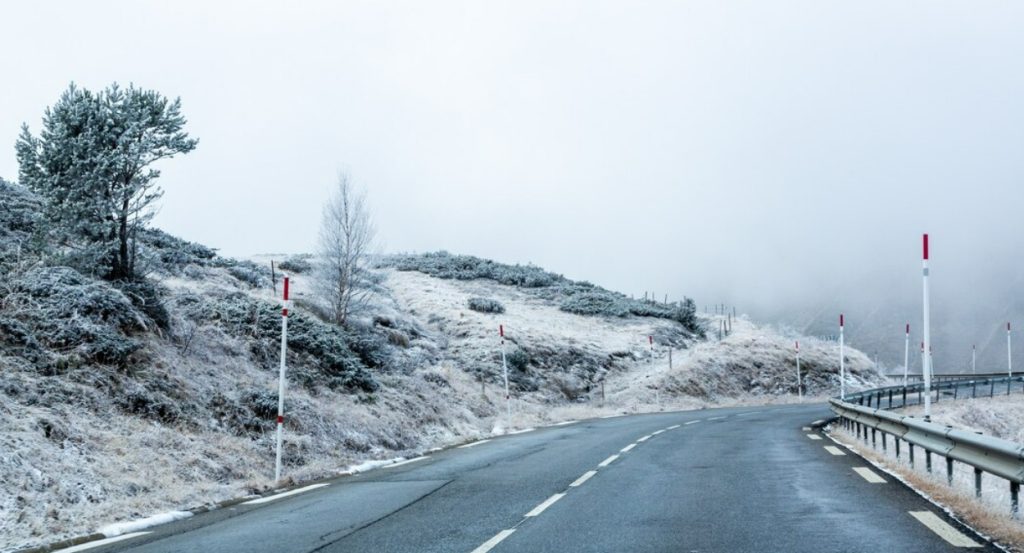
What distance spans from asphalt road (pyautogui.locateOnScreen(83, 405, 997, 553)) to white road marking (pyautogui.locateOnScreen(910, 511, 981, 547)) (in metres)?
0.05

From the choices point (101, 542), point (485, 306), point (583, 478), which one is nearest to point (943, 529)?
point (583, 478)

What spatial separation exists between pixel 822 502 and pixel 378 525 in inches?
193

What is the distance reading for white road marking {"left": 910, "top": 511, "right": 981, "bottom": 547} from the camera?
6480 mm

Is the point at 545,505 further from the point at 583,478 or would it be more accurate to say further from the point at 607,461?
the point at 607,461

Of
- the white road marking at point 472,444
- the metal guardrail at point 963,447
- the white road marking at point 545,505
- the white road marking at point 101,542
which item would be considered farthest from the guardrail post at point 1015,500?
the white road marking at point 472,444

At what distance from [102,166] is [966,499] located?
16.2 m

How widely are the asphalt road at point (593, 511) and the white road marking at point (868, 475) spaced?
0.07m

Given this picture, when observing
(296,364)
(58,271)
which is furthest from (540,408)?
(58,271)

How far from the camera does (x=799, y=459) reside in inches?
545

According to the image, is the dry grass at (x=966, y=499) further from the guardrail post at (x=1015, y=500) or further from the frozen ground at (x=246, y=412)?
the frozen ground at (x=246, y=412)

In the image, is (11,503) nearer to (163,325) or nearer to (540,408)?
(163,325)

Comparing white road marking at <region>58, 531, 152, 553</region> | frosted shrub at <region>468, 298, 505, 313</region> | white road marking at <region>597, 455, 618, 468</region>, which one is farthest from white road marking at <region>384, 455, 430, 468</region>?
frosted shrub at <region>468, 298, 505, 313</region>

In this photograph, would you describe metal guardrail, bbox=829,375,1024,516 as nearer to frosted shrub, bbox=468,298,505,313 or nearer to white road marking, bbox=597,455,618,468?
white road marking, bbox=597,455,618,468

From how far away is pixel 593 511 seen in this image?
889cm
